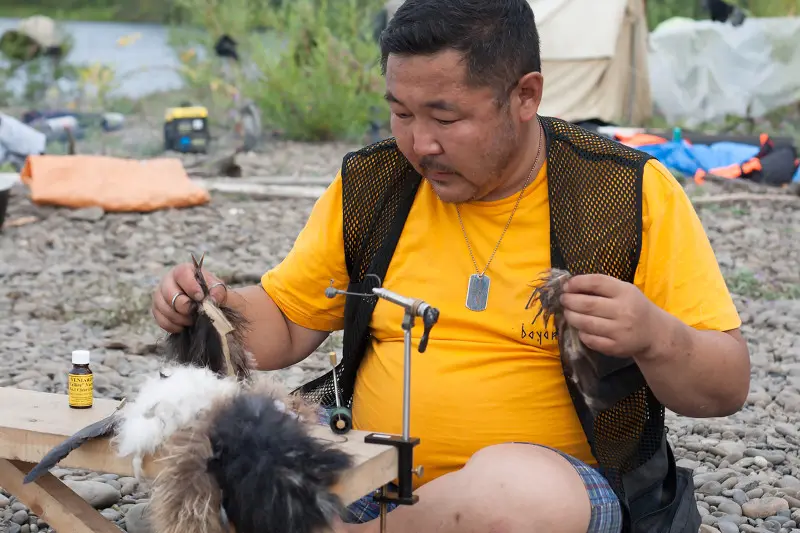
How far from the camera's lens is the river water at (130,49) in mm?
22673

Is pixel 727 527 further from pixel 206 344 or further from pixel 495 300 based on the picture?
pixel 206 344

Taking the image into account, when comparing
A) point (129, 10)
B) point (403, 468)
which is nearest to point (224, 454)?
point (403, 468)

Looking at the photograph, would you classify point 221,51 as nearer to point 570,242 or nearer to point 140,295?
point 140,295

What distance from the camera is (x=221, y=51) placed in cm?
1549

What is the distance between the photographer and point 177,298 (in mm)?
2518

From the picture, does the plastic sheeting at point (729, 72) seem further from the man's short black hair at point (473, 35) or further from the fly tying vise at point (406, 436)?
the fly tying vise at point (406, 436)

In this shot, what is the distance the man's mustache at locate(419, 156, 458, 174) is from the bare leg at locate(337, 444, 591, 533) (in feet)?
1.99

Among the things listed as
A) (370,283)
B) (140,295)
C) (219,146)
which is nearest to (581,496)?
(370,283)

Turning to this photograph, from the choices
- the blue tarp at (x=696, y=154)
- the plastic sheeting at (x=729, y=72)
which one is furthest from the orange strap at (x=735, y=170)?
the plastic sheeting at (x=729, y=72)

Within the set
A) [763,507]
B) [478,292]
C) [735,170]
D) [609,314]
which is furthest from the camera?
[735,170]

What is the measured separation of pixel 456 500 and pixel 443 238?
26.2 inches

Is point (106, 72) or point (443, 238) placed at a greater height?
point (443, 238)

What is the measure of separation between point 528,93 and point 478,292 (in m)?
0.45

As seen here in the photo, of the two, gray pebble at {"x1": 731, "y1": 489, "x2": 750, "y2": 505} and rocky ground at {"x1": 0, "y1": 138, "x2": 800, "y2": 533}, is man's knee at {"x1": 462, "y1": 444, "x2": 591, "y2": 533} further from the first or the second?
gray pebble at {"x1": 731, "y1": 489, "x2": 750, "y2": 505}
